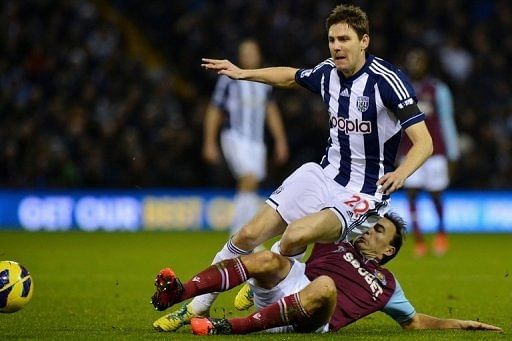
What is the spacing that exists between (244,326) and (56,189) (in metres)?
11.5

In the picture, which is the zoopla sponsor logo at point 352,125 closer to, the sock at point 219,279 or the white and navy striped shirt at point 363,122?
the white and navy striped shirt at point 363,122

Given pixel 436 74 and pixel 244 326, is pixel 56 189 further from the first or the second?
pixel 244 326

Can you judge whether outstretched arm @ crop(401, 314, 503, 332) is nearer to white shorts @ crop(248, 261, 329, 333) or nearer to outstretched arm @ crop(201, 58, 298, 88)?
white shorts @ crop(248, 261, 329, 333)

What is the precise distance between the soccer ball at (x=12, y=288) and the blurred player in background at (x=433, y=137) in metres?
7.15

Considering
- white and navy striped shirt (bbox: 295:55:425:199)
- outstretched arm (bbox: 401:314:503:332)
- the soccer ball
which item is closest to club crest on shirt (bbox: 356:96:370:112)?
white and navy striped shirt (bbox: 295:55:425:199)

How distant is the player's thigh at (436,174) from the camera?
13.2 metres

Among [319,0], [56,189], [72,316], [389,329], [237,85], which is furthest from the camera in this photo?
[319,0]

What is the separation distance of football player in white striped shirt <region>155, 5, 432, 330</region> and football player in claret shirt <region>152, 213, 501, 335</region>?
23 cm

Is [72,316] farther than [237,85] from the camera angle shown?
No

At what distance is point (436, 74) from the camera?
58.6 ft

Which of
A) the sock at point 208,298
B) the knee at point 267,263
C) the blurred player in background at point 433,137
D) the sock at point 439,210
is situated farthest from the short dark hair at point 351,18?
the sock at point 439,210

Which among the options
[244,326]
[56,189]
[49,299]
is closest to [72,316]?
[49,299]

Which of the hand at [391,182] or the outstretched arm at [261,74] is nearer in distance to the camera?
the hand at [391,182]

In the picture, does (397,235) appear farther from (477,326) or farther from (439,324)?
(477,326)
